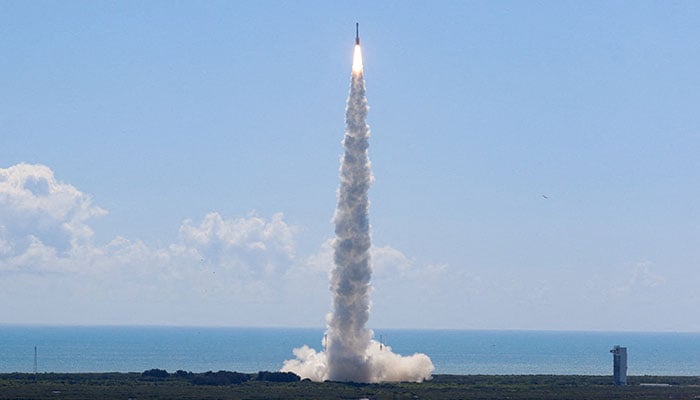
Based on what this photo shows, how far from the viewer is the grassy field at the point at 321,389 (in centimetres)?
12306

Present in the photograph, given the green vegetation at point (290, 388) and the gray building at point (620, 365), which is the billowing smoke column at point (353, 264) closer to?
the green vegetation at point (290, 388)

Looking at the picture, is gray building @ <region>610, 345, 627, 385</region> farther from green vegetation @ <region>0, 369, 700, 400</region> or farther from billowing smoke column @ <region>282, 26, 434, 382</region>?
billowing smoke column @ <region>282, 26, 434, 382</region>

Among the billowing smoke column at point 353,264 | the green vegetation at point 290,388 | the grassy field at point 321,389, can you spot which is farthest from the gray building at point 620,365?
the billowing smoke column at point 353,264

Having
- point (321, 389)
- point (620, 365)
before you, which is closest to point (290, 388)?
point (321, 389)

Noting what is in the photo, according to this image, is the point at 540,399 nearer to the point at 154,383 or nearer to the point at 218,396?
the point at 218,396

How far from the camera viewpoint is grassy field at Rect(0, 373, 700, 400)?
123062mm

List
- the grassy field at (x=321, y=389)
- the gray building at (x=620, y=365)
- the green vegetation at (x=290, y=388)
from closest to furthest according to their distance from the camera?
the grassy field at (x=321, y=389), the green vegetation at (x=290, y=388), the gray building at (x=620, y=365)

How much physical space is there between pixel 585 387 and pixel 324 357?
31.1 meters

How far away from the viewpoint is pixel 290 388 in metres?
132

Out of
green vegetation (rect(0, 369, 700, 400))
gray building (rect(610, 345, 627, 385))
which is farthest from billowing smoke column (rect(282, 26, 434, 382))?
gray building (rect(610, 345, 627, 385))

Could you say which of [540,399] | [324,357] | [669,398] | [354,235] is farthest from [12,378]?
[669,398]

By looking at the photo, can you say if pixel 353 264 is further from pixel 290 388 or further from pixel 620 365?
pixel 620 365

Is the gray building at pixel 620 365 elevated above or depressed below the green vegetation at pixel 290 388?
above

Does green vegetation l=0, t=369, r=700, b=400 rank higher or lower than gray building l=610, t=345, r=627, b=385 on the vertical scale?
lower
